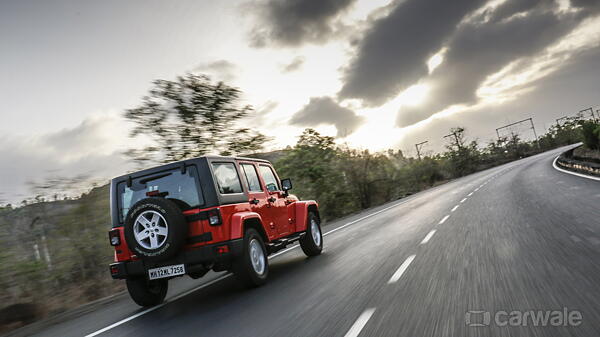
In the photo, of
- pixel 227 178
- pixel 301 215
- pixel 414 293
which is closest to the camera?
pixel 414 293

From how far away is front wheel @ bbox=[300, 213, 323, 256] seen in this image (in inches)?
364

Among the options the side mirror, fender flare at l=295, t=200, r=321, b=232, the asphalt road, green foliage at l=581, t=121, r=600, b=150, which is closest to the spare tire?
the asphalt road

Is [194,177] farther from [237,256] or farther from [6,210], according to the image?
[6,210]

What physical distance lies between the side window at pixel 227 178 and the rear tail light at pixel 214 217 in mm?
359

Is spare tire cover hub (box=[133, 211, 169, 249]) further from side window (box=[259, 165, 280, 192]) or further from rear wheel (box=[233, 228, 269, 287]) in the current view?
side window (box=[259, 165, 280, 192])

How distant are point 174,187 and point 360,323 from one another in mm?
3335

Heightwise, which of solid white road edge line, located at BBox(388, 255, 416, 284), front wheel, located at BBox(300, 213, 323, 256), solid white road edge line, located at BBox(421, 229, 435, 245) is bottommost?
solid white road edge line, located at BBox(421, 229, 435, 245)

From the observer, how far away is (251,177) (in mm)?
7656

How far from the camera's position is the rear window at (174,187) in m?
6.22

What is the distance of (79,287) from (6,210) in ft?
7.09

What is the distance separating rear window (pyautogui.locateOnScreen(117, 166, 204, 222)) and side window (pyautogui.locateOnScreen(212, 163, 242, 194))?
330 millimetres

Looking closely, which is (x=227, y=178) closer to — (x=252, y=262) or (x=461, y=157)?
(x=252, y=262)

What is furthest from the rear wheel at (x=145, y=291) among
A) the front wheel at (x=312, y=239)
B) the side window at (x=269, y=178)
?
the front wheel at (x=312, y=239)

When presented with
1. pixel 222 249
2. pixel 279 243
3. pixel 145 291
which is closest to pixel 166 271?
pixel 222 249
